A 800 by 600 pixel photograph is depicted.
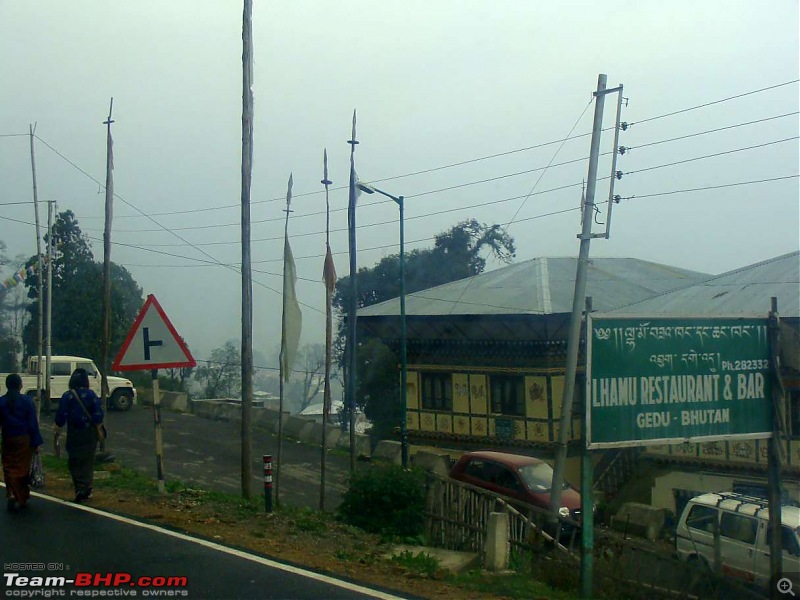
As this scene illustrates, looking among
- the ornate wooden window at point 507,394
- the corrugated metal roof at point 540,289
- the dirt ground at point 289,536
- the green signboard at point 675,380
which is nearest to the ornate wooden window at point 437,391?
the ornate wooden window at point 507,394

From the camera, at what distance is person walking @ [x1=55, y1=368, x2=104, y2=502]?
10055 millimetres

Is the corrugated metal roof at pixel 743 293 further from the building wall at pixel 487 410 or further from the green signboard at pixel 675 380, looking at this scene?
the green signboard at pixel 675 380

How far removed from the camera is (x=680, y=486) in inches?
947

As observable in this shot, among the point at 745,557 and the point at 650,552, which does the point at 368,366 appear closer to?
the point at 745,557

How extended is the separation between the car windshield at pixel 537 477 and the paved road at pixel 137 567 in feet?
34.2

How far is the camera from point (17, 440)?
9375 millimetres

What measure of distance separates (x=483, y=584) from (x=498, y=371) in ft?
68.4

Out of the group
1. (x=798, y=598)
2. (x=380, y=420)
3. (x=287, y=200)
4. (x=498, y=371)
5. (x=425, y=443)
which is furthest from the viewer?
(x=380, y=420)

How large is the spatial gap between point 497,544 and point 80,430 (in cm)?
522

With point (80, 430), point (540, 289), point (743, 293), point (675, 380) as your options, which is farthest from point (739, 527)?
point (540, 289)

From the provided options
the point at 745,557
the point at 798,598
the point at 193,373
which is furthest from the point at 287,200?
the point at 193,373

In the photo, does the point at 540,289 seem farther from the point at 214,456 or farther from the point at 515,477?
the point at 515,477

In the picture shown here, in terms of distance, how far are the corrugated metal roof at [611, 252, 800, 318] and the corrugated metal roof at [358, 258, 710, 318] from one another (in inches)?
124

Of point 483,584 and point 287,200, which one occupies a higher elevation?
point 287,200
